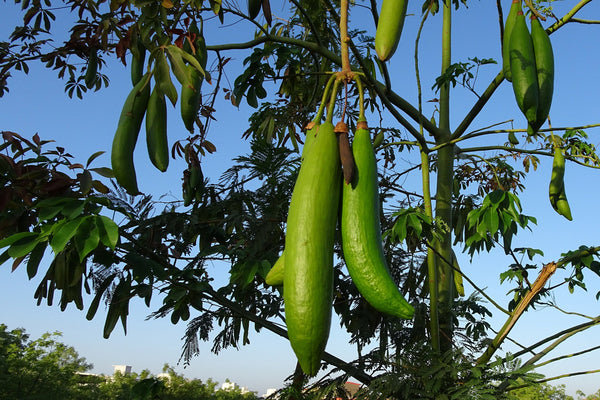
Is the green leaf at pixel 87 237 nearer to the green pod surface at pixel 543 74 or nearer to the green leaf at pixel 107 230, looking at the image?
the green leaf at pixel 107 230

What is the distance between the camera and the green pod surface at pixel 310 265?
22.3 inches

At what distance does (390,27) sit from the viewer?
73cm

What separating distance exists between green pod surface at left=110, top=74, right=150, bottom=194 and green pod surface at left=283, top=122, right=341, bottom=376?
34 centimetres

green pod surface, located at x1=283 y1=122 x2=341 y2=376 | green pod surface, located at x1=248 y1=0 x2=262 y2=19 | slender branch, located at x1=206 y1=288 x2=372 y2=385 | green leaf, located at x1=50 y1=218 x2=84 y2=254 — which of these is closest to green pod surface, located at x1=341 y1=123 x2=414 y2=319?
green pod surface, located at x1=283 y1=122 x2=341 y2=376

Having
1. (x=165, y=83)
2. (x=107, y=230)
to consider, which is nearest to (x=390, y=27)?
(x=165, y=83)

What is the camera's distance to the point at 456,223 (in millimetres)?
3811

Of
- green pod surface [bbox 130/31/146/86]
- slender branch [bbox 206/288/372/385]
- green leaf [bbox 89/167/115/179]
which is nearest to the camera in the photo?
green pod surface [bbox 130/31/146/86]

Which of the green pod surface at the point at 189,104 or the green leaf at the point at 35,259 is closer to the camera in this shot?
the green pod surface at the point at 189,104

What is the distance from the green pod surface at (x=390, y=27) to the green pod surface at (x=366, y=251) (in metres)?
0.20

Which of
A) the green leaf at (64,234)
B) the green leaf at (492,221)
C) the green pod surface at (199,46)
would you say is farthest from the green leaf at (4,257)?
the green leaf at (492,221)

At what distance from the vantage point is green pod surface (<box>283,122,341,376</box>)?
565 millimetres

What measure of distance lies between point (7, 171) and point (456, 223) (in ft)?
9.69

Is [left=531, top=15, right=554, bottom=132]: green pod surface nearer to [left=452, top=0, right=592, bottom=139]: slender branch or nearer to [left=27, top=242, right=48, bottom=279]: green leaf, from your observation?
[left=452, top=0, right=592, bottom=139]: slender branch

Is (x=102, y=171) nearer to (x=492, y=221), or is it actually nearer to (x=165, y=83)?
(x=165, y=83)
